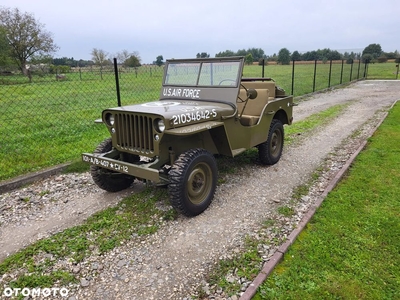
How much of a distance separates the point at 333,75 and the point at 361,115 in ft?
46.9

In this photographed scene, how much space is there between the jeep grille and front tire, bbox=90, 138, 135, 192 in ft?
1.27

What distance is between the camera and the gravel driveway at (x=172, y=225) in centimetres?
280

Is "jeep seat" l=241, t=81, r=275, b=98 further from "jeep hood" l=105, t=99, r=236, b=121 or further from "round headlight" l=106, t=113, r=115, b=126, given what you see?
"round headlight" l=106, t=113, r=115, b=126

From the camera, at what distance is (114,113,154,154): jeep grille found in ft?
12.1

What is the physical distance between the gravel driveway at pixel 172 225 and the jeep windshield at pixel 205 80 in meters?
1.43

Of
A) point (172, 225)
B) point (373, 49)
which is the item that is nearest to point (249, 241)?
point (172, 225)

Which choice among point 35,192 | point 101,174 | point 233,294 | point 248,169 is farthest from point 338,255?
point 35,192

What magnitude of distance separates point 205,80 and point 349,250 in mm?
3028

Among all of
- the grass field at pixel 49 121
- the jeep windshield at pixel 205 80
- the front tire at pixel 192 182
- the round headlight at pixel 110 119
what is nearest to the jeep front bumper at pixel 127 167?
the front tire at pixel 192 182

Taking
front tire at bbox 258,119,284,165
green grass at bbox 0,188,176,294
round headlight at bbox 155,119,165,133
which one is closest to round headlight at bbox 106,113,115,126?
round headlight at bbox 155,119,165,133

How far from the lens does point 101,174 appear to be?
434 cm

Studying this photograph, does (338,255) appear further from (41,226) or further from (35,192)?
(35,192)

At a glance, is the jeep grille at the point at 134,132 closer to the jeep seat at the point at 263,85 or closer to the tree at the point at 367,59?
the jeep seat at the point at 263,85

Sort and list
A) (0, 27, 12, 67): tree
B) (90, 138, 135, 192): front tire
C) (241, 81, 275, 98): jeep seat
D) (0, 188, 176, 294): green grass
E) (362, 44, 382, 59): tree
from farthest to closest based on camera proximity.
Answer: (362, 44, 382, 59): tree
(0, 27, 12, 67): tree
(241, 81, 275, 98): jeep seat
(90, 138, 135, 192): front tire
(0, 188, 176, 294): green grass
